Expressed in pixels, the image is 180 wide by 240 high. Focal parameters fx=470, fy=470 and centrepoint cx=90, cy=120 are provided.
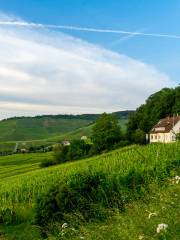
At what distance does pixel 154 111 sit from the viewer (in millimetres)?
86000

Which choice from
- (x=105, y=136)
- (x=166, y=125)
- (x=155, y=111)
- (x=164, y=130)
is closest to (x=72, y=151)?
(x=105, y=136)

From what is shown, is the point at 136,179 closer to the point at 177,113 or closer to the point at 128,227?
the point at 128,227

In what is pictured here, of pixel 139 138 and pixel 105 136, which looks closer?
pixel 139 138

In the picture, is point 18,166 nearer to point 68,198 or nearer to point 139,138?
point 139,138

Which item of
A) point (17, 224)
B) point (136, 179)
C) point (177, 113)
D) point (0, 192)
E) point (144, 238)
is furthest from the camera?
point (177, 113)

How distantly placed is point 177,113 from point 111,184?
2528 inches

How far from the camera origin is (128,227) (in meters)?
6.88

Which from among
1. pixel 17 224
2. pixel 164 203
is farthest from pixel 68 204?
pixel 164 203

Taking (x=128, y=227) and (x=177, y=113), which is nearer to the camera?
(x=128, y=227)

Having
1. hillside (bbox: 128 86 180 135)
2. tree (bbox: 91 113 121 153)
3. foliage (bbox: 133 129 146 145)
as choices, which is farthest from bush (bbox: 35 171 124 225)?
hillside (bbox: 128 86 180 135)

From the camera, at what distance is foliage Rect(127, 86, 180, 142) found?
8200 cm

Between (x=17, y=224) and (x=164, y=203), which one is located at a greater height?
(x=164, y=203)

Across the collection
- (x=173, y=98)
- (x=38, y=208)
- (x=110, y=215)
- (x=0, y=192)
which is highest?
(x=173, y=98)

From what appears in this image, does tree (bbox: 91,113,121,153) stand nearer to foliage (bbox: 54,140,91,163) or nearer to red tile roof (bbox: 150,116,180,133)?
foliage (bbox: 54,140,91,163)
